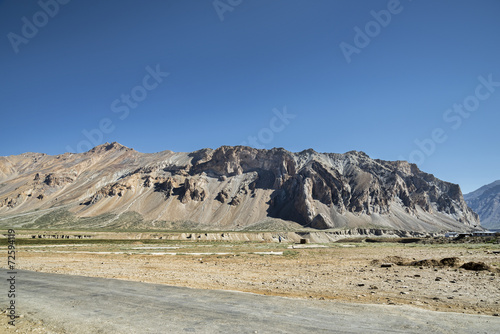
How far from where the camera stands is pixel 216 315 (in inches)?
373

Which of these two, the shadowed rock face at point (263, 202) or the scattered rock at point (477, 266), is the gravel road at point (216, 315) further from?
the shadowed rock face at point (263, 202)

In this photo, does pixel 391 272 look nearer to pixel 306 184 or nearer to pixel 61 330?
pixel 61 330

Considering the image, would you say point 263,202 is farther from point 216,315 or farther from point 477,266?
point 216,315

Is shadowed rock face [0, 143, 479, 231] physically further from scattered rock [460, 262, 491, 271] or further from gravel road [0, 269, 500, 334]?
gravel road [0, 269, 500, 334]

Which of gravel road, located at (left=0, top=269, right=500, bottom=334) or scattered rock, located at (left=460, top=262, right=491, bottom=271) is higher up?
gravel road, located at (left=0, top=269, right=500, bottom=334)

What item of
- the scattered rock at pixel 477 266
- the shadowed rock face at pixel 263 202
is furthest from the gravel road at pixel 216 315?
the shadowed rock face at pixel 263 202

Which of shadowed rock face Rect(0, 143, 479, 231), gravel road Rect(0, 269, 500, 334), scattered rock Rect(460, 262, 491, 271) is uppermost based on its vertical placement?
shadowed rock face Rect(0, 143, 479, 231)

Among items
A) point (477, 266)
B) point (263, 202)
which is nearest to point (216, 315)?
point (477, 266)

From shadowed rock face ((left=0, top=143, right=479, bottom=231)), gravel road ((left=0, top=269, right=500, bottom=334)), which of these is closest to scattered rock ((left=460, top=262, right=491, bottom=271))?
gravel road ((left=0, top=269, right=500, bottom=334))

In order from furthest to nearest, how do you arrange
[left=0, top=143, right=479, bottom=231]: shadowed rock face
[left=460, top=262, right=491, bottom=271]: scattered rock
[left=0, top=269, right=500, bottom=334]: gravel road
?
[left=0, top=143, right=479, bottom=231]: shadowed rock face < [left=460, top=262, right=491, bottom=271]: scattered rock < [left=0, top=269, right=500, bottom=334]: gravel road

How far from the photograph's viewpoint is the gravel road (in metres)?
8.33

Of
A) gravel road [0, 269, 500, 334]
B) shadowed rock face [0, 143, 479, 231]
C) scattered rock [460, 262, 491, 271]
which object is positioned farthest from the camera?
shadowed rock face [0, 143, 479, 231]

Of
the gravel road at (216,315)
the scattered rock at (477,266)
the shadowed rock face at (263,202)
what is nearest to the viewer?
the gravel road at (216,315)

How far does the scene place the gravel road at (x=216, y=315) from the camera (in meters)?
8.33
